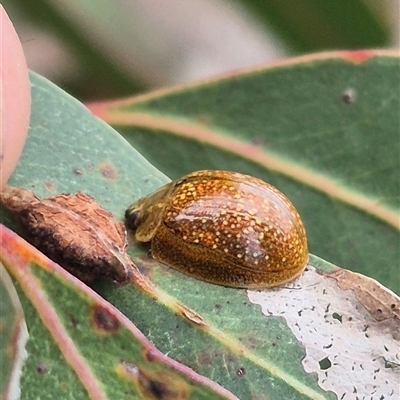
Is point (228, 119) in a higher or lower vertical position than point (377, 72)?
lower

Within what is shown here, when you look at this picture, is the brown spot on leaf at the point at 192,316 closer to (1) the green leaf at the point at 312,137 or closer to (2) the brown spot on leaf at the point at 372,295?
(2) the brown spot on leaf at the point at 372,295

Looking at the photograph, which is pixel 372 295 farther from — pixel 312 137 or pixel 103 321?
pixel 312 137

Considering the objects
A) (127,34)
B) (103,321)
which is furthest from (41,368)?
(127,34)

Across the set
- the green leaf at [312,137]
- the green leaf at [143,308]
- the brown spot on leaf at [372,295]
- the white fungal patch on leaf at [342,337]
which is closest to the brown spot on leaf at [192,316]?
the green leaf at [143,308]

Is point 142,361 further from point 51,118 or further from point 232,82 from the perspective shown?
point 232,82

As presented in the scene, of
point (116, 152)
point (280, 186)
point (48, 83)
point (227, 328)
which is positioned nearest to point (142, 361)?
point (227, 328)
